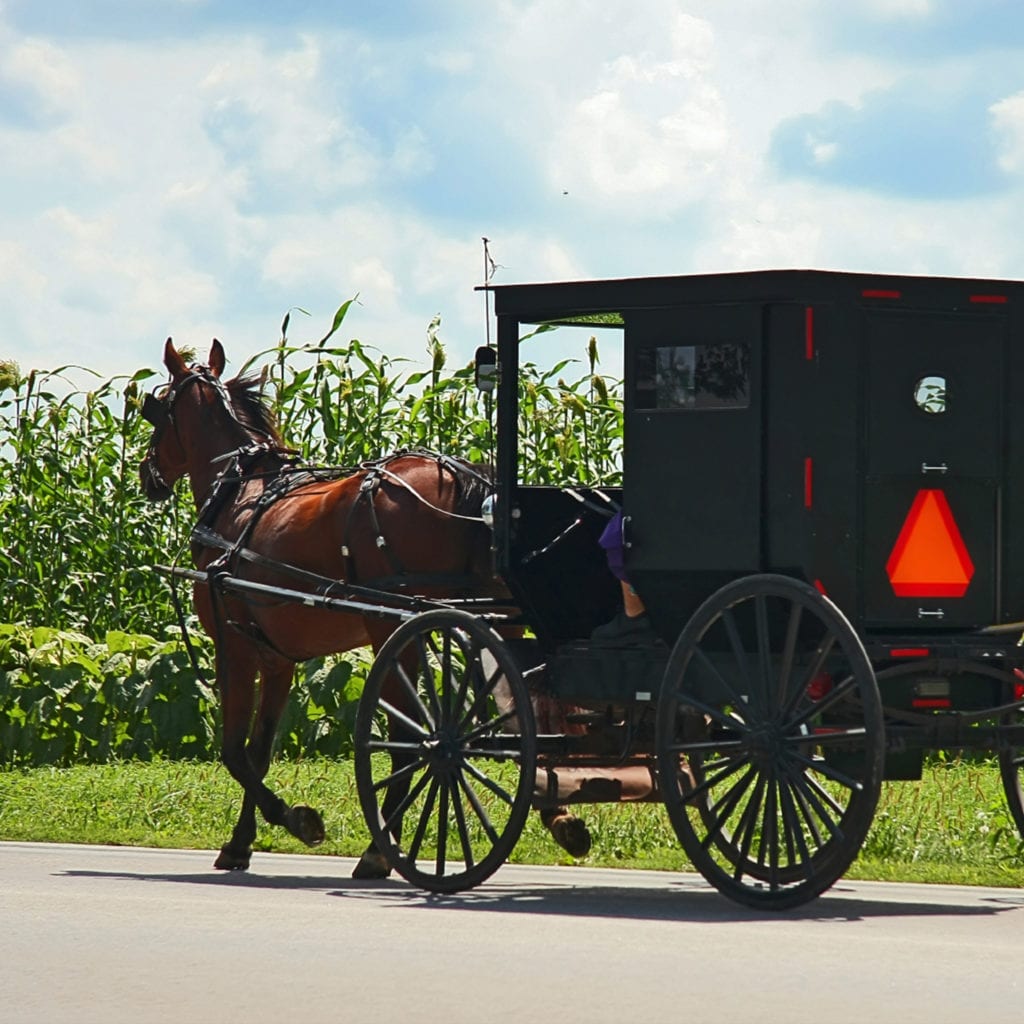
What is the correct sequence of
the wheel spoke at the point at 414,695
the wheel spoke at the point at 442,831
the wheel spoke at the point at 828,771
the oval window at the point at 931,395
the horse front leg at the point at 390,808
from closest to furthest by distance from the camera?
the wheel spoke at the point at 828,771 → the oval window at the point at 931,395 → the wheel spoke at the point at 442,831 → the wheel spoke at the point at 414,695 → the horse front leg at the point at 390,808

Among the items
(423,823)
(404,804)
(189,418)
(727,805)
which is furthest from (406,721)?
(189,418)

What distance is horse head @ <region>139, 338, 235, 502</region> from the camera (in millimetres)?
12125

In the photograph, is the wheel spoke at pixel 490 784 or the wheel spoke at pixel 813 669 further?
the wheel spoke at pixel 490 784

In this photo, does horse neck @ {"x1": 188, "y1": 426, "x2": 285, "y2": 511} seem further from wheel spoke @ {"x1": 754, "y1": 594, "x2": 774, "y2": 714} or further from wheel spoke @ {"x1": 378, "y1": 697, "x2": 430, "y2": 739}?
wheel spoke @ {"x1": 754, "y1": 594, "x2": 774, "y2": 714}

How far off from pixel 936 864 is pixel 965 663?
1.73 m

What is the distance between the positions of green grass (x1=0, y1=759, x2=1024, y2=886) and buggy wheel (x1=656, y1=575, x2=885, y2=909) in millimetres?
1578

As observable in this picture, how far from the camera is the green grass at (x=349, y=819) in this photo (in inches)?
396

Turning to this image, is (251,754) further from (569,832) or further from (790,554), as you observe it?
(790,554)

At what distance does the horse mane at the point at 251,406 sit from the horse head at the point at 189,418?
57mm

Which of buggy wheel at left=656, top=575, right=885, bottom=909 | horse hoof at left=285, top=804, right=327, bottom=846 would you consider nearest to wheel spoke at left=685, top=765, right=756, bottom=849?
buggy wheel at left=656, top=575, right=885, bottom=909

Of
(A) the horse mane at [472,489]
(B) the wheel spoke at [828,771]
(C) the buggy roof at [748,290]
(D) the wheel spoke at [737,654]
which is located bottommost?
(B) the wheel spoke at [828,771]

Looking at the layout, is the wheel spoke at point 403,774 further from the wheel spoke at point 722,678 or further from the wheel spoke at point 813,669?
the wheel spoke at point 813,669

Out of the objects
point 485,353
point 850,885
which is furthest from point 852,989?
point 485,353

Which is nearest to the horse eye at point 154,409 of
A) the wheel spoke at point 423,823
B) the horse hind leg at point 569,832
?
the horse hind leg at point 569,832
